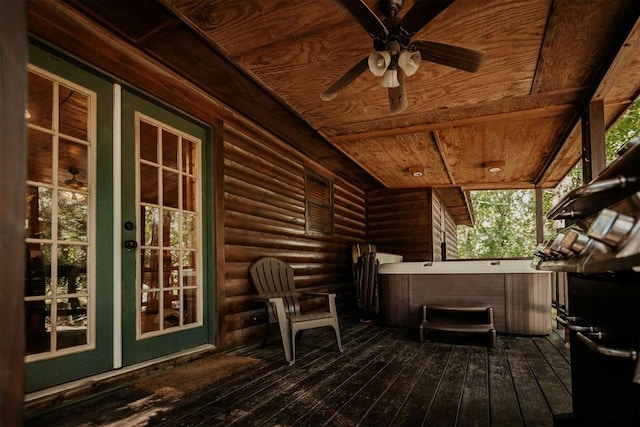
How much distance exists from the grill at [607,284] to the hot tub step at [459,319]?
2.09 metres

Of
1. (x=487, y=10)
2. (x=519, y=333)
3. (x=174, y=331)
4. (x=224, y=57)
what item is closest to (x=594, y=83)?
(x=487, y=10)

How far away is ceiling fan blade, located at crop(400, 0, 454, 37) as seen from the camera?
176 centimetres

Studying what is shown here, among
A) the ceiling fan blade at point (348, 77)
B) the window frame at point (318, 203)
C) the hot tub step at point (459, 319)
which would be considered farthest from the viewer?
the window frame at point (318, 203)

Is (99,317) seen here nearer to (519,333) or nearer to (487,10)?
(487,10)

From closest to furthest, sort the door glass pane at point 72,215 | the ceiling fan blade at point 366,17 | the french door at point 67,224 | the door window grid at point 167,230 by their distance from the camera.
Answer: the ceiling fan blade at point 366,17
the french door at point 67,224
the door glass pane at point 72,215
the door window grid at point 167,230

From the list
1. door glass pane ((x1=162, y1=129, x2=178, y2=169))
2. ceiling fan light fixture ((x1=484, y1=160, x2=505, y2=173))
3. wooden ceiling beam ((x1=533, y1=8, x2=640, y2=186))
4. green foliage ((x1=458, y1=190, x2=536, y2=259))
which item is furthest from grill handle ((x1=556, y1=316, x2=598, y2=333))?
green foliage ((x1=458, y1=190, x2=536, y2=259))

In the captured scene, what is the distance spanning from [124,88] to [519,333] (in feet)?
14.0

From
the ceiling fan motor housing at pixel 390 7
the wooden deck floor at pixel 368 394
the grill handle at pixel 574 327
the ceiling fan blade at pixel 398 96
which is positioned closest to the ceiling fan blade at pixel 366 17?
the ceiling fan motor housing at pixel 390 7

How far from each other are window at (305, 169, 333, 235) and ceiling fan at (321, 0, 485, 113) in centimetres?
297

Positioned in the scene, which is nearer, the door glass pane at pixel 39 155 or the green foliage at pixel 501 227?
the door glass pane at pixel 39 155

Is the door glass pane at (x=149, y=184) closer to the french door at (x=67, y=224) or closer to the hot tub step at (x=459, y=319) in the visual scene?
the french door at (x=67, y=224)

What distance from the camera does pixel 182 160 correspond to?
3.04 m

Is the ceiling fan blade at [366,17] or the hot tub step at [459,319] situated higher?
the ceiling fan blade at [366,17]

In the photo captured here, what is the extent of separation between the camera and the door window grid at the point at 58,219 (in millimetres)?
2014
